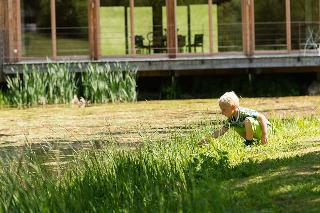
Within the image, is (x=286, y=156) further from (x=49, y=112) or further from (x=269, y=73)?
(x=269, y=73)

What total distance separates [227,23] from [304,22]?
167 cm

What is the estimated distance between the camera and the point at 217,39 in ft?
65.1

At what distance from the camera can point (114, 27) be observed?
64.8 ft

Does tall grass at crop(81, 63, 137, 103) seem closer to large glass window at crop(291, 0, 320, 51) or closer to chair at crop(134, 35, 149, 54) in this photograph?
chair at crop(134, 35, 149, 54)

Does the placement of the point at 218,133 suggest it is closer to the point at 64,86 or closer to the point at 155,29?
the point at 64,86

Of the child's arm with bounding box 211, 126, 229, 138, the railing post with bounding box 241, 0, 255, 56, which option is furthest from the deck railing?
the child's arm with bounding box 211, 126, 229, 138

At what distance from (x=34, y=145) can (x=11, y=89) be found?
721 cm

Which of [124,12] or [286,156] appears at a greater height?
[124,12]

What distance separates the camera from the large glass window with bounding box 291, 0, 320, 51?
65.2 ft

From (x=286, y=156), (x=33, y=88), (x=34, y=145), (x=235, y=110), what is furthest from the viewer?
(x=33, y=88)

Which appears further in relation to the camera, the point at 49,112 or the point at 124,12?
the point at 124,12

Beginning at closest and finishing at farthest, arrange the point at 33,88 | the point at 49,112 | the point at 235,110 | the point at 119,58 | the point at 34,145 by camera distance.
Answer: the point at 235,110 → the point at 34,145 → the point at 49,112 → the point at 33,88 → the point at 119,58

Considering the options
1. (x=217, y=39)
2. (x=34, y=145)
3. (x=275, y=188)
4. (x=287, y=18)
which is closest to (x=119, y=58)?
(x=217, y=39)

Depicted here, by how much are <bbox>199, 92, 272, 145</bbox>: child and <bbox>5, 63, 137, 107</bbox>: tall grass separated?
28.7ft
